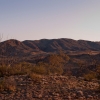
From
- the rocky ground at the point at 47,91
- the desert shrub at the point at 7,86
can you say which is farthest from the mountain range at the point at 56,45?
the desert shrub at the point at 7,86

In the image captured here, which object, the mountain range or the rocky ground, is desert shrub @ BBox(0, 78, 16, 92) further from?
the mountain range

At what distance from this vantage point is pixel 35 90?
33.2 feet

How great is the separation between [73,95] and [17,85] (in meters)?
2.47

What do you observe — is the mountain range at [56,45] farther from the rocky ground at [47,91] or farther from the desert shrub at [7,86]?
the desert shrub at [7,86]

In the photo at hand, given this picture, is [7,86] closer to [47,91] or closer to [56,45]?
[47,91]

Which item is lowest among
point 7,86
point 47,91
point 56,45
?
point 47,91

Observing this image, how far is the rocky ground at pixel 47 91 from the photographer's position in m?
9.36

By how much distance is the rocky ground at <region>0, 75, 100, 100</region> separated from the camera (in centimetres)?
936

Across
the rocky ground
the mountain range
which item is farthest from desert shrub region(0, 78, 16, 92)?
the mountain range

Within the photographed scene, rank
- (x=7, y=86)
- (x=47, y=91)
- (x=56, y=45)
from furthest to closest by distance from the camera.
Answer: (x=56, y=45) < (x=7, y=86) < (x=47, y=91)

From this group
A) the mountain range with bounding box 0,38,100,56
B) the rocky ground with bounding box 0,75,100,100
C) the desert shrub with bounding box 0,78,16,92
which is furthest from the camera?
the mountain range with bounding box 0,38,100,56

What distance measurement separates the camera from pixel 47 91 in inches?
392

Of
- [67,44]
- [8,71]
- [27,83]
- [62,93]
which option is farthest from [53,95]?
[67,44]

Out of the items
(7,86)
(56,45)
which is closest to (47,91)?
(7,86)
